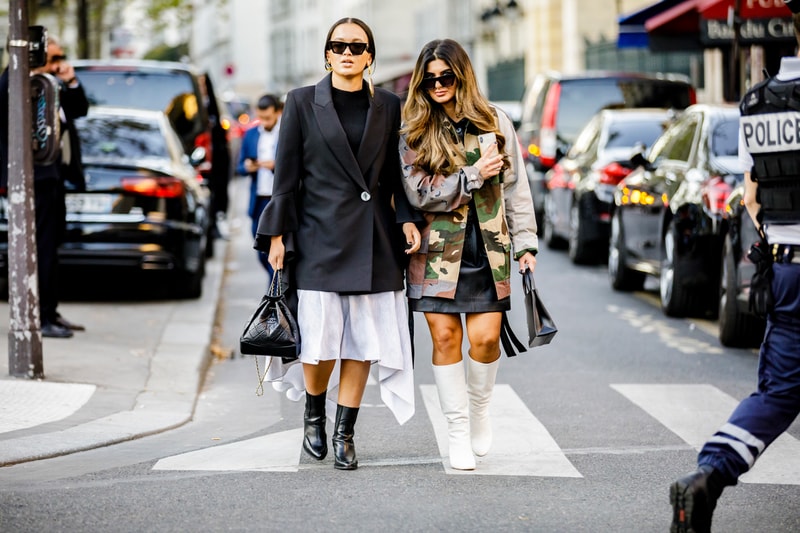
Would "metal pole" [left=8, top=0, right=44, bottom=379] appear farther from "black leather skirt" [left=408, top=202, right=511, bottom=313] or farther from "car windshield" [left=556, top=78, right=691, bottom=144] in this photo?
"car windshield" [left=556, top=78, right=691, bottom=144]

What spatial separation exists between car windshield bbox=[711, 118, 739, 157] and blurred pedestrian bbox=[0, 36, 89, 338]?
4720mm

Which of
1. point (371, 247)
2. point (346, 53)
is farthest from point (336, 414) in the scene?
point (346, 53)

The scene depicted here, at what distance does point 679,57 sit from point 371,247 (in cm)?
2600

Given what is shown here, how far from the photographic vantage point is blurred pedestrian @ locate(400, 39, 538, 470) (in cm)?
634

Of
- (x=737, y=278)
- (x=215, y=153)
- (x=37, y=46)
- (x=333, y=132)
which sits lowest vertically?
(x=737, y=278)

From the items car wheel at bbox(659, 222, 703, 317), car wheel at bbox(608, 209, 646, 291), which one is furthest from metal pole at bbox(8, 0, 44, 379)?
car wheel at bbox(608, 209, 646, 291)

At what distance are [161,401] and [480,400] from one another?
2496mm

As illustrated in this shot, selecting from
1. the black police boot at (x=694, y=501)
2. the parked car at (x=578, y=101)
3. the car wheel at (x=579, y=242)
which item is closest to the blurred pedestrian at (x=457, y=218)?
the black police boot at (x=694, y=501)

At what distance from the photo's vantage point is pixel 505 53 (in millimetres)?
50438

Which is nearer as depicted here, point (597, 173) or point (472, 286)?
point (472, 286)

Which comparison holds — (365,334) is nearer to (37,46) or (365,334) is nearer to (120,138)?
(37,46)

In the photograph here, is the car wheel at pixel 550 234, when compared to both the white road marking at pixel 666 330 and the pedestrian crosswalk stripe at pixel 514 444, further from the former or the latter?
the pedestrian crosswalk stripe at pixel 514 444

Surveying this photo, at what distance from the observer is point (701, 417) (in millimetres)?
8062

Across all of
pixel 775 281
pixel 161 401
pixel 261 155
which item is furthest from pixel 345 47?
pixel 261 155
